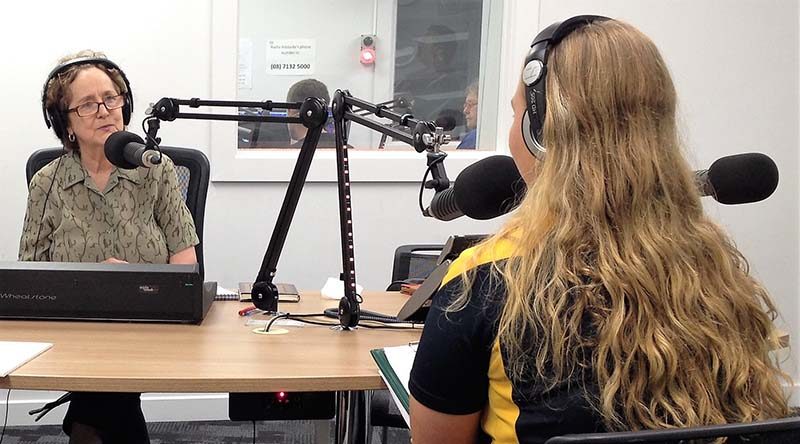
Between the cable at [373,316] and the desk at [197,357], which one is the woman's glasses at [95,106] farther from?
the cable at [373,316]

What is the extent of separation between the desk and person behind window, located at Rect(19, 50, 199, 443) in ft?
1.52

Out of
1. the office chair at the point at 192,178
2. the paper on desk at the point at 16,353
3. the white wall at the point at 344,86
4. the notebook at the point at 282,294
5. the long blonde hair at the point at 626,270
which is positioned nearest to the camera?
the long blonde hair at the point at 626,270

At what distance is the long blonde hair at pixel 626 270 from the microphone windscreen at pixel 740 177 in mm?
346

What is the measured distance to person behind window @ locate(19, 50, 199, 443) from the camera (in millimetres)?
2340

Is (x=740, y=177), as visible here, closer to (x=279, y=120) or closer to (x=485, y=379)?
(x=485, y=379)

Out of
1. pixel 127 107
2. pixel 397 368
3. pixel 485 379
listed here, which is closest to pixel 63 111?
pixel 127 107

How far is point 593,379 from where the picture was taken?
1.03m

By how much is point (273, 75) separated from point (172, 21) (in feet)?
1.46

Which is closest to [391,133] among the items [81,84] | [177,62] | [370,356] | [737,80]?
[370,356]

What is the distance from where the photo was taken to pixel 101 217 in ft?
7.81

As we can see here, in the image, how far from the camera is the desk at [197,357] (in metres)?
Answer: 1.50

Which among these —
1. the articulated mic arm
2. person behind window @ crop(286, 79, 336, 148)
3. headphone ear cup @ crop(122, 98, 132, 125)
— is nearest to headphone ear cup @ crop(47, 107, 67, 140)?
headphone ear cup @ crop(122, 98, 132, 125)

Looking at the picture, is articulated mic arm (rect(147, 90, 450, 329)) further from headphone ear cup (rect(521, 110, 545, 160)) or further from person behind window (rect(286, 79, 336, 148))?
person behind window (rect(286, 79, 336, 148))

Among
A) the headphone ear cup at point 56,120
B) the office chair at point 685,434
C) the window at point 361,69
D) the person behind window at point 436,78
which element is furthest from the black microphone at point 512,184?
the person behind window at point 436,78
